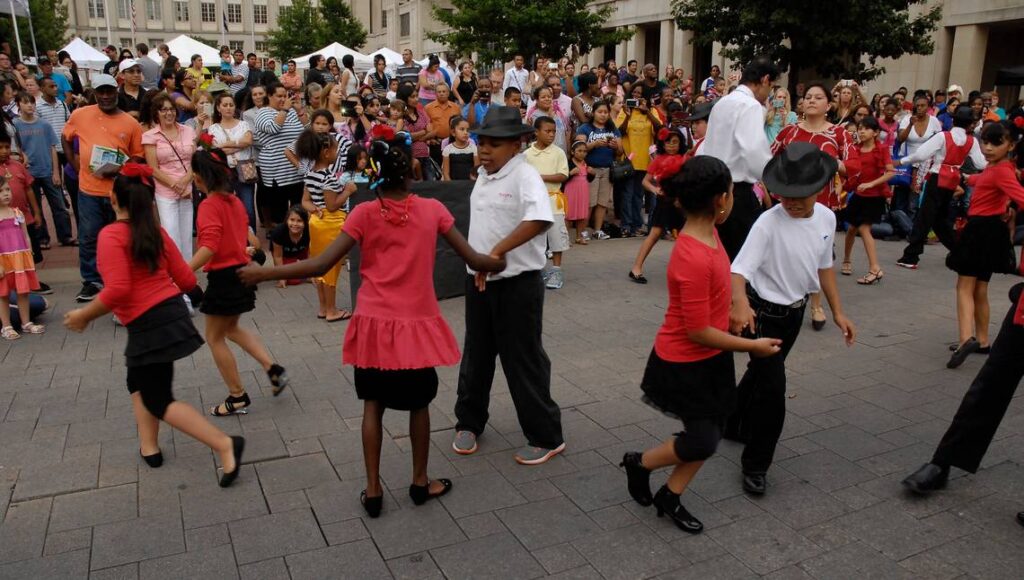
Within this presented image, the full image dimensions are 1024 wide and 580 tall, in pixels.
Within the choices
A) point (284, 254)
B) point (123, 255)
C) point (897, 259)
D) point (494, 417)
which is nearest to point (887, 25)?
point (897, 259)

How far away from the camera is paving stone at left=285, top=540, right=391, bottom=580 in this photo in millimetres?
3178

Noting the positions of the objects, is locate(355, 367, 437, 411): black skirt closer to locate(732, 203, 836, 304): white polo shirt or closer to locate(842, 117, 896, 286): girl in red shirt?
locate(732, 203, 836, 304): white polo shirt

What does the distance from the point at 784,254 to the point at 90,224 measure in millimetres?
6294

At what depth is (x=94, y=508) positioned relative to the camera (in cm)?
371

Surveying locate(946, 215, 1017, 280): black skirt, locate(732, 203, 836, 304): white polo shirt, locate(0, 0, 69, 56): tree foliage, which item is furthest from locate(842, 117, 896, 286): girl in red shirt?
locate(0, 0, 69, 56): tree foliage

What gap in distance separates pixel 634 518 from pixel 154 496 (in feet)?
7.58

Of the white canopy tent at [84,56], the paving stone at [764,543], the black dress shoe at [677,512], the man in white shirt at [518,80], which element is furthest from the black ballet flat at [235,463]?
the white canopy tent at [84,56]

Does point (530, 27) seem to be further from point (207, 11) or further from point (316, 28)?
point (207, 11)

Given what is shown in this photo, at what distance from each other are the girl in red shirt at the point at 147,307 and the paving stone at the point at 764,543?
2384mm

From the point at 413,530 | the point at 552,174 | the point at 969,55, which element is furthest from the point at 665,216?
the point at 969,55

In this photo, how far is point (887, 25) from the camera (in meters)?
17.2

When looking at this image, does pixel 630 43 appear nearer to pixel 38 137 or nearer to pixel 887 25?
pixel 887 25

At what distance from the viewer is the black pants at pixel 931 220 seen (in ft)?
29.9

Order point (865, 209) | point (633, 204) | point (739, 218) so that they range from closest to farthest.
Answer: point (739, 218), point (865, 209), point (633, 204)
